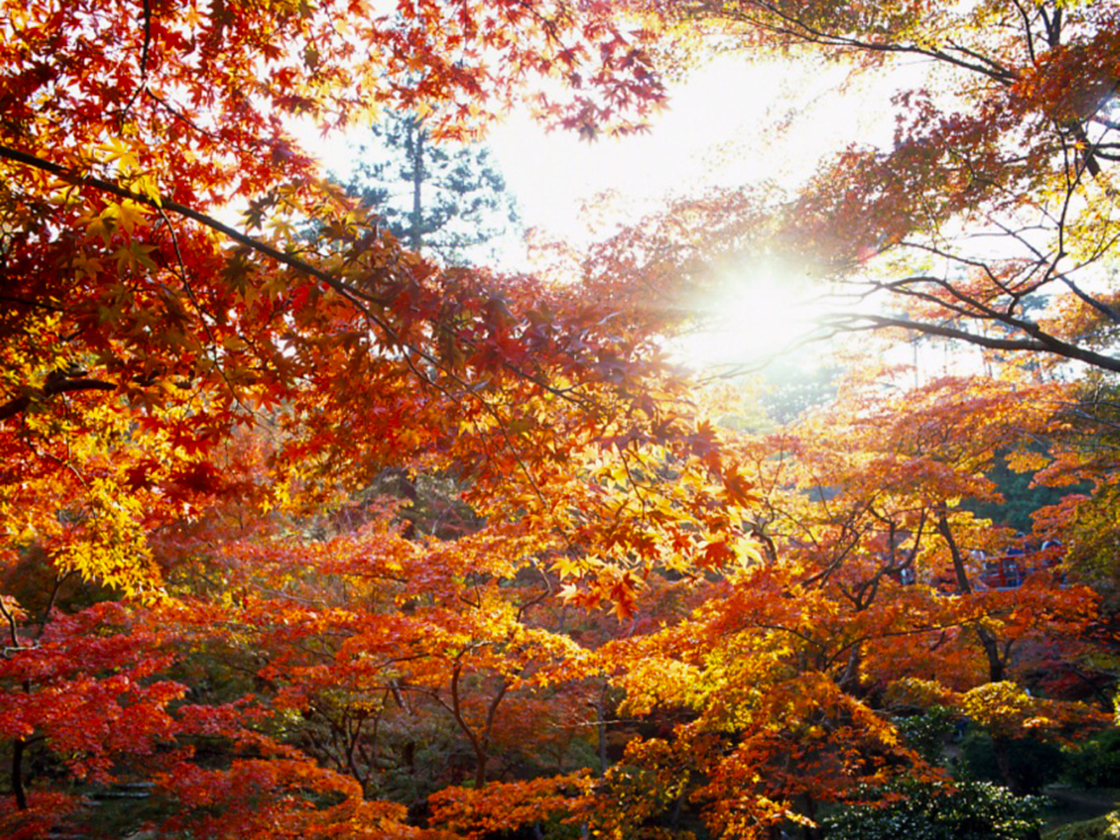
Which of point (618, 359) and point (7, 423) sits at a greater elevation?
point (7, 423)

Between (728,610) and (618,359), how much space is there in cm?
352

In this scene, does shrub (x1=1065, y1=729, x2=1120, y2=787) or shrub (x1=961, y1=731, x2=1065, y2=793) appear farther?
shrub (x1=961, y1=731, x2=1065, y2=793)

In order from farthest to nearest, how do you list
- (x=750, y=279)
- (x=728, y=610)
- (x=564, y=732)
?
1. (x=564, y=732)
2. (x=750, y=279)
3. (x=728, y=610)

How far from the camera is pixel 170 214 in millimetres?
3178

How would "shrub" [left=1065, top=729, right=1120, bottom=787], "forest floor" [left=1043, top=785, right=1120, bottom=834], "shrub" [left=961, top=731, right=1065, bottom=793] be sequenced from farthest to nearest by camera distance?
"shrub" [left=961, top=731, right=1065, bottom=793] < "shrub" [left=1065, top=729, right=1120, bottom=787] < "forest floor" [left=1043, top=785, right=1120, bottom=834]

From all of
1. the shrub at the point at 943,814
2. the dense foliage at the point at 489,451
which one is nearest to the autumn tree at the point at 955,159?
the dense foliage at the point at 489,451

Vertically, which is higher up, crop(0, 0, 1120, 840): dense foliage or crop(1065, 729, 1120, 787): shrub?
crop(0, 0, 1120, 840): dense foliage

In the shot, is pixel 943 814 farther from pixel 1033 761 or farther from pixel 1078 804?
pixel 1033 761

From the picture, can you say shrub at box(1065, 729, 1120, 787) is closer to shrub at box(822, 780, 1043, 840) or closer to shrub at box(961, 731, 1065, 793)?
shrub at box(961, 731, 1065, 793)

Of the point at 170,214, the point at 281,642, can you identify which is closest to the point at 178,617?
the point at 281,642

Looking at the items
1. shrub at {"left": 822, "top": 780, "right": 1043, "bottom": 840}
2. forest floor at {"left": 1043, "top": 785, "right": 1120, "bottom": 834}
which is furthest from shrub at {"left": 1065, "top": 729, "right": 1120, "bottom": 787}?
shrub at {"left": 822, "top": 780, "right": 1043, "bottom": 840}

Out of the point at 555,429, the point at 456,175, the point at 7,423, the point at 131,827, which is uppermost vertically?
the point at 456,175

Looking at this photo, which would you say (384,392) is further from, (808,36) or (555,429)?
(808,36)

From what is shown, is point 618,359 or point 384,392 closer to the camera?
point 618,359
